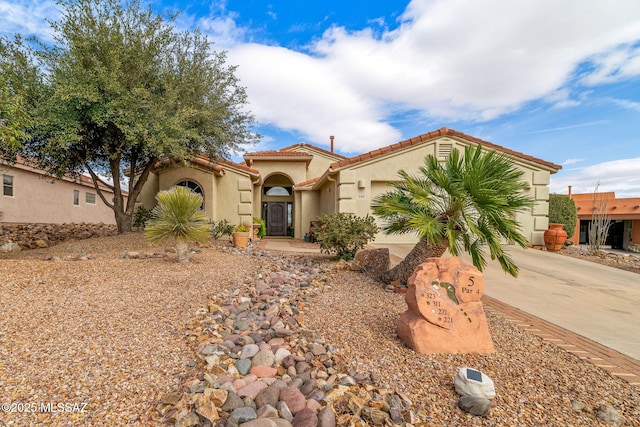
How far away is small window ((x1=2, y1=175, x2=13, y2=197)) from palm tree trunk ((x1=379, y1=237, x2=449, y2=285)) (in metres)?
18.4

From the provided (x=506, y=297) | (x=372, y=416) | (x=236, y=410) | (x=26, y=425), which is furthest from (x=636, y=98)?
(x=26, y=425)

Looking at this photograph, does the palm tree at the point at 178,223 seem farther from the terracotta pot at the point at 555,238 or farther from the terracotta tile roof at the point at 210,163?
the terracotta pot at the point at 555,238

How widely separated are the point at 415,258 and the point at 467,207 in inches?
48.1

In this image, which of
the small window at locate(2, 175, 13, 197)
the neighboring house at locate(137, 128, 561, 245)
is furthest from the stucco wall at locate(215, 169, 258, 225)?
the small window at locate(2, 175, 13, 197)

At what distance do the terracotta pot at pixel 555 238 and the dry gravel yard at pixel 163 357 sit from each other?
9980 mm

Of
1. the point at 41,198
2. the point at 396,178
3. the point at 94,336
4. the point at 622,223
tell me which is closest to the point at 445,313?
the point at 94,336

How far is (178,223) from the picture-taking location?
6.41 meters

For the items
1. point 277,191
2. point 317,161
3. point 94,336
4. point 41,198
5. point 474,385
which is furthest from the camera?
point 317,161

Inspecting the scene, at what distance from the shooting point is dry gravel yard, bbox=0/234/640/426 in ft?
7.72

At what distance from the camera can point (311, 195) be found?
55.1ft

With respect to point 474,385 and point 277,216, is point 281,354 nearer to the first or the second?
point 474,385

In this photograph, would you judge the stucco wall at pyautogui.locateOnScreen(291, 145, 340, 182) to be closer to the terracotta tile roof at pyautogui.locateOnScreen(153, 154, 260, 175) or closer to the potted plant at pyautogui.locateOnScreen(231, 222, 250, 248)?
the terracotta tile roof at pyautogui.locateOnScreen(153, 154, 260, 175)

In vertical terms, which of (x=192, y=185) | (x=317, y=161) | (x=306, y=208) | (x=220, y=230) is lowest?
(x=220, y=230)

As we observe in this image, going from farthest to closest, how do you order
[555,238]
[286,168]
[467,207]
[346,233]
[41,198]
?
1. [286,168]
2. [41,198]
3. [555,238]
4. [346,233]
5. [467,207]
